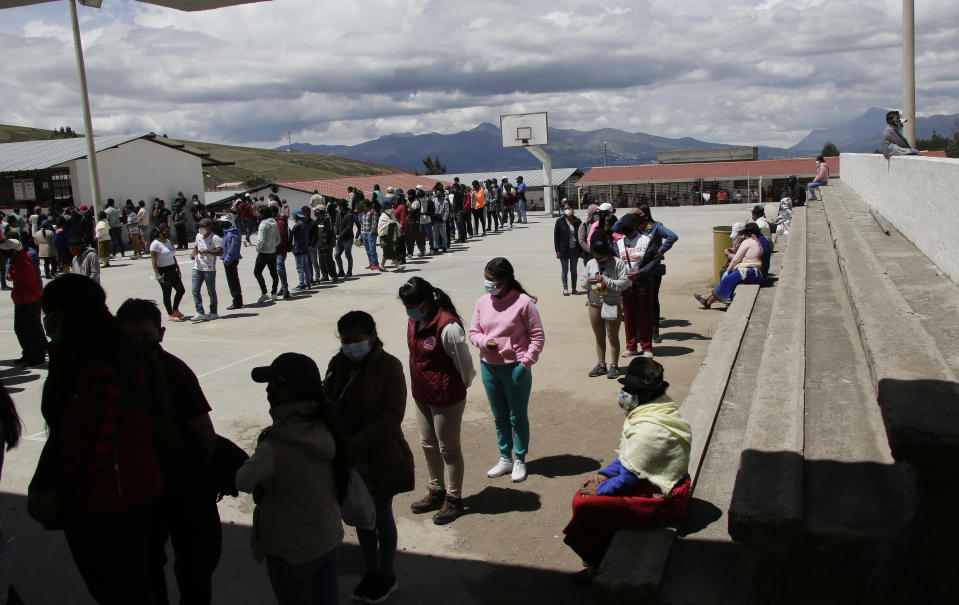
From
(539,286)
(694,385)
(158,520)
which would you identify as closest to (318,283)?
(539,286)

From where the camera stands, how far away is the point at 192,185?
3359cm

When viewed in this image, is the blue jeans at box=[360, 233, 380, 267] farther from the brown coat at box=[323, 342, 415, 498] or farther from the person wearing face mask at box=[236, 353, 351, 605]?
the person wearing face mask at box=[236, 353, 351, 605]

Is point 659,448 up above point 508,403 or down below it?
above

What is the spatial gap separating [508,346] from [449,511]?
1.30 metres

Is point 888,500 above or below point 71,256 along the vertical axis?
below

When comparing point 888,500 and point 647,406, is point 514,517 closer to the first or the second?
point 647,406

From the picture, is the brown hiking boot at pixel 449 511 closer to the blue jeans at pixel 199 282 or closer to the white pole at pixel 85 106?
the blue jeans at pixel 199 282

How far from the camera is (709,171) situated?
177ft

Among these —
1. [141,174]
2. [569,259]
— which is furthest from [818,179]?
[141,174]

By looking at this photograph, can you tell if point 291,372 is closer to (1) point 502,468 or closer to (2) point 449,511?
(2) point 449,511

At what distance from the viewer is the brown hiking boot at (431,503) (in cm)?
539

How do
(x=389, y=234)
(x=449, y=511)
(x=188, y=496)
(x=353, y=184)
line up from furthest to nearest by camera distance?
(x=353, y=184)
(x=389, y=234)
(x=449, y=511)
(x=188, y=496)

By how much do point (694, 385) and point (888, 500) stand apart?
2.47 meters

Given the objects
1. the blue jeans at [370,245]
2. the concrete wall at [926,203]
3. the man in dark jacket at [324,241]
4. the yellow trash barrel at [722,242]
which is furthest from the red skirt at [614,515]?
the blue jeans at [370,245]
